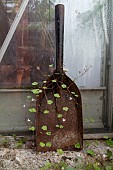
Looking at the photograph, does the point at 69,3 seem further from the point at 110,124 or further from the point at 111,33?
the point at 110,124

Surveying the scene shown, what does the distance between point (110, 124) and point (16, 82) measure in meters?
0.92

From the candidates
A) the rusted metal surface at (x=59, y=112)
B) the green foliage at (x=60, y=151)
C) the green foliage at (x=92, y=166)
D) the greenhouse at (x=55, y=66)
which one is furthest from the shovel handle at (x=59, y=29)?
the green foliage at (x=92, y=166)

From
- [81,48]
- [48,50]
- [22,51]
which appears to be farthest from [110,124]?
[22,51]

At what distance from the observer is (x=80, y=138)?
1923mm

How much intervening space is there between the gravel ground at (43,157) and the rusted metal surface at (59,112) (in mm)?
78

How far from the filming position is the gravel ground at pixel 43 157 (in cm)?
170

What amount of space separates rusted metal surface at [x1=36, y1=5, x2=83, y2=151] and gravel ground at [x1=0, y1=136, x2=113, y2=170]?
78mm

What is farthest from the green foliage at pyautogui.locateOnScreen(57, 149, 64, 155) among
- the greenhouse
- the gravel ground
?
the greenhouse

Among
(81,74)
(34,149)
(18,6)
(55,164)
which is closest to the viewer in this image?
(55,164)

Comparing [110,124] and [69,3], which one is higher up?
[69,3]

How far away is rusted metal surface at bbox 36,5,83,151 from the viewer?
6.19 ft

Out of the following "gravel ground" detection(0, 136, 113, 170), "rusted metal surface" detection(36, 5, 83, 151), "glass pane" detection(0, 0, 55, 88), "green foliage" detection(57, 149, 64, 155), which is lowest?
"gravel ground" detection(0, 136, 113, 170)

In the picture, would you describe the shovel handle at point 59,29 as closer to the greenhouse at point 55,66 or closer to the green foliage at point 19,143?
the greenhouse at point 55,66

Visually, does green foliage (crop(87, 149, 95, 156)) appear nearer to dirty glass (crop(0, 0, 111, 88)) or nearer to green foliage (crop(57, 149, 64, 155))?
green foliage (crop(57, 149, 64, 155))
